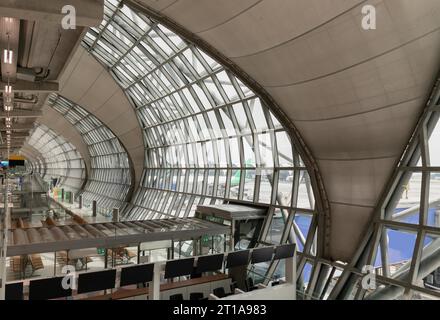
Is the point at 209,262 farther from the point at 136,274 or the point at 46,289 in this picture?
the point at 46,289

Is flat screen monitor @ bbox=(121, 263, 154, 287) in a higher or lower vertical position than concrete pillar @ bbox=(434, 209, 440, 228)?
lower

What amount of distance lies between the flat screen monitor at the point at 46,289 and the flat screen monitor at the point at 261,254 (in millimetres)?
4921

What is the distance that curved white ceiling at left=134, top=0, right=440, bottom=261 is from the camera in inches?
386

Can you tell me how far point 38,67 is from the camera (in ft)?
38.9

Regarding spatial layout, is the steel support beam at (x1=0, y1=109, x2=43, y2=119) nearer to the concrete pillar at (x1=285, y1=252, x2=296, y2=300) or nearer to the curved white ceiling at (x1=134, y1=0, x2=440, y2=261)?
the curved white ceiling at (x1=134, y1=0, x2=440, y2=261)

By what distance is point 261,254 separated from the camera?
10.5 meters

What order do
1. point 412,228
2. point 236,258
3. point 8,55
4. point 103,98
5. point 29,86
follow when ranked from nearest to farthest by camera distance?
point 8,55 → point 236,258 → point 412,228 → point 29,86 → point 103,98

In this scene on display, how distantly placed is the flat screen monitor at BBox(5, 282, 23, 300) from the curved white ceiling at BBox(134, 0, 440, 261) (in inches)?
355

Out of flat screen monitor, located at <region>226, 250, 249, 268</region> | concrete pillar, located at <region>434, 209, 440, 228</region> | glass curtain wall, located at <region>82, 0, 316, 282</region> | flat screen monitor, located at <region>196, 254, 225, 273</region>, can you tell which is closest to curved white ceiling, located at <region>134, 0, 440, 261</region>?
concrete pillar, located at <region>434, 209, 440, 228</region>

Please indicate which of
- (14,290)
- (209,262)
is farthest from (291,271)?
(14,290)

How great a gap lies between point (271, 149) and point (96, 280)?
12.0 metres

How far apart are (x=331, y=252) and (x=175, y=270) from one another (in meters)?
8.21
